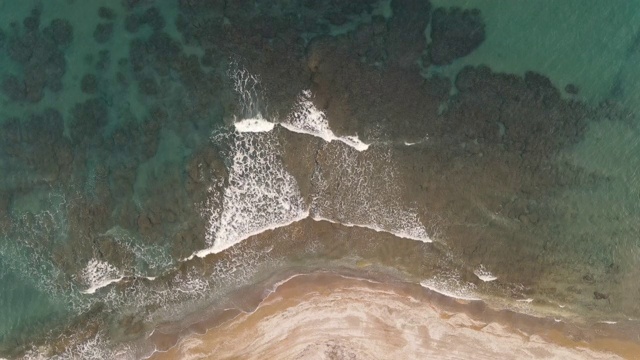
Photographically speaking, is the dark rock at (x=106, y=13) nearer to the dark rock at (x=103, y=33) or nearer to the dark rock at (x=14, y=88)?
the dark rock at (x=103, y=33)

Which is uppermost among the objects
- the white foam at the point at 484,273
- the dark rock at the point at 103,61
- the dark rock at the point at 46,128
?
the dark rock at the point at 103,61

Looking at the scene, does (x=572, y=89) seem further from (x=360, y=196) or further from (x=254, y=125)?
(x=254, y=125)

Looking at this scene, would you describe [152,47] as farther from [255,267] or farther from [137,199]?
[255,267]

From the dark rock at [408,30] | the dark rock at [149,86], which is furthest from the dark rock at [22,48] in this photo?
the dark rock at [408,30]

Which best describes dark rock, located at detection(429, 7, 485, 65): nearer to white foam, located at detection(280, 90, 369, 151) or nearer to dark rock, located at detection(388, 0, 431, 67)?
dark rock, located at detection(388, 0, 431, 67)

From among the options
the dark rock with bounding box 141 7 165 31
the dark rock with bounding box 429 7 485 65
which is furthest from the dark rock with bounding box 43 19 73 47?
the dark rock with bounding box 429 7 485 65

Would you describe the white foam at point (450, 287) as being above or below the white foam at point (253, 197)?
below
